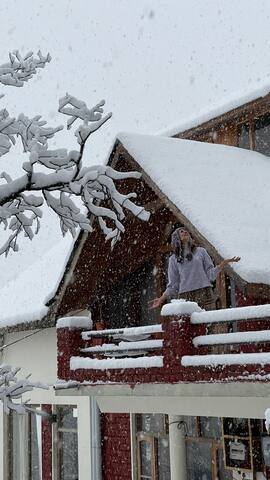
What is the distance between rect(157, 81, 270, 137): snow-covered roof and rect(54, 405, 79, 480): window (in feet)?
17.9

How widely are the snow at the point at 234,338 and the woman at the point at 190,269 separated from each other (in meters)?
1.15

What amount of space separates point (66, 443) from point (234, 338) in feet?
23.2

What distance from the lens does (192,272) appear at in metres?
9.55

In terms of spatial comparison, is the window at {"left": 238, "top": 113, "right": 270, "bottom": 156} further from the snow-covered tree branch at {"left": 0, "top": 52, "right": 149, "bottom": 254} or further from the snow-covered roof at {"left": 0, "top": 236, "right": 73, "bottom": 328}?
the snow-covered tree branch at {"left": 0, "top": 52, "right": 149, "bottom": 254}

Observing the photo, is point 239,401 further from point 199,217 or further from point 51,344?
point 51,344

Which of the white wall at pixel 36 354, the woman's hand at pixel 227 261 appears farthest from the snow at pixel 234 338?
the white wall at pixel 36 354

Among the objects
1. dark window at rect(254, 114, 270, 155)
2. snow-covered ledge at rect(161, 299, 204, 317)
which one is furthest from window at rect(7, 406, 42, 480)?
snow-covered ledge at rect(161, 299, 204, 317)

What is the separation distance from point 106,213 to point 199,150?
611 centimetres

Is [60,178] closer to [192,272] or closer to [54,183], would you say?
[54,183]

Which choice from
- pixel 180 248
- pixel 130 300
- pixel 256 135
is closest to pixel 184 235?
pixel 180 248

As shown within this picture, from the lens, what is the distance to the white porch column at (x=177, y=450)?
34.8 feet

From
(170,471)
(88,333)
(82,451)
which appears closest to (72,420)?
(82,451)

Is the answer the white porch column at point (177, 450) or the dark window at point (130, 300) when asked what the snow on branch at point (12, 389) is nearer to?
the white porch column at point (177, 450)

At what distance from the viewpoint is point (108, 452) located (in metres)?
13.1
